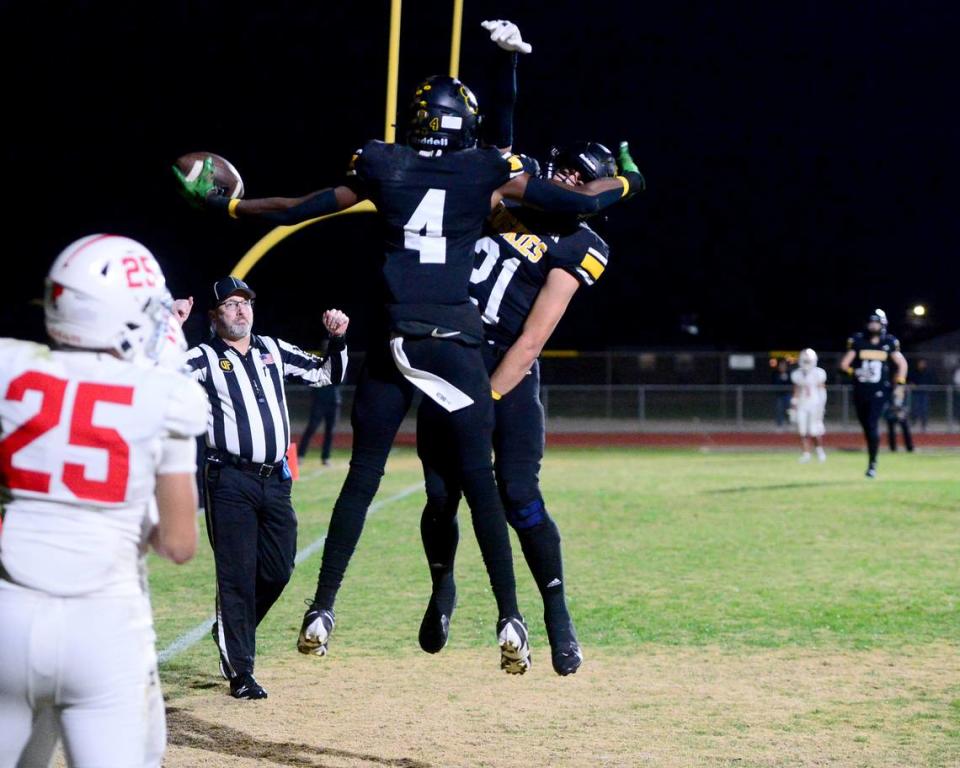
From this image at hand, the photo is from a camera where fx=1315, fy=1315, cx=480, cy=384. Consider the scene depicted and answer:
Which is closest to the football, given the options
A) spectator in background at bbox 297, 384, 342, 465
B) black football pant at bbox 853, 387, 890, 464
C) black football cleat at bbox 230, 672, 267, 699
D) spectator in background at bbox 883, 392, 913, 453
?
black football cleat at bbox 230, 672, 267, 699

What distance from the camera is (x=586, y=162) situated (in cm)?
539

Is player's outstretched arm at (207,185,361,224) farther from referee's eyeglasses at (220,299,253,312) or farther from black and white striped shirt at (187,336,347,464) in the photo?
referee's eyeglasses at (220,299,253,312)

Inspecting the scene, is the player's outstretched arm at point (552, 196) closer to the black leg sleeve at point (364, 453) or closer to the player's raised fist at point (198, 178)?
the black leg sleeve at point (364, 453)

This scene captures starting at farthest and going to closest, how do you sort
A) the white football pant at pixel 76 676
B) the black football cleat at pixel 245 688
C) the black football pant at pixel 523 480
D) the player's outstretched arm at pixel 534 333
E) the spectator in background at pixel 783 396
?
the spectator in background at pixel 783 396, the black football cleat at pixel 245 688, the black football pant at pixel 523 480, the player's outstretched arm at pixel 534 333, the white football pant at pixel 76 676

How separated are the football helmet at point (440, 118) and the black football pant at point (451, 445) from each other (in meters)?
0.73

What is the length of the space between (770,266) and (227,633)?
56.0 meters

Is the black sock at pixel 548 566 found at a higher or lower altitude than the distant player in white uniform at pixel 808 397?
lower

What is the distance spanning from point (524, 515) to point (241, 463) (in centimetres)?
219

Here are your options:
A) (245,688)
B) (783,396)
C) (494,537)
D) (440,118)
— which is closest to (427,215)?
(440,118)

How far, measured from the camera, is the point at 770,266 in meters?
60.5

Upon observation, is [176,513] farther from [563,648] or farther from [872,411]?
[872,411]

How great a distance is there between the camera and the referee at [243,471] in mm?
6953

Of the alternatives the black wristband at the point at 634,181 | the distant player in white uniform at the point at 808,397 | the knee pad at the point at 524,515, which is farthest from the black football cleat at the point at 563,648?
the distant player in white uniform at the point at 808,397

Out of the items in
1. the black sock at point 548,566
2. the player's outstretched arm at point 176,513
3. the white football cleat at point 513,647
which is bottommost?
the white football cleat at point 513,647
